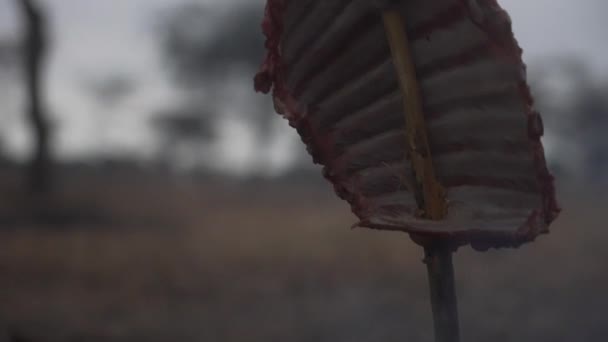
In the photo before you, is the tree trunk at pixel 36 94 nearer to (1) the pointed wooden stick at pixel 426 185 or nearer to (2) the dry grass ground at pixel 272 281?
(2) the dry grass ground at pixel 272 281

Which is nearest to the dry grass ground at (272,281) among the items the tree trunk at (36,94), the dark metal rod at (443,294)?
the tree trunk at (36,94)

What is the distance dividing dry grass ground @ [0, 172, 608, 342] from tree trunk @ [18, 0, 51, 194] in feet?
1.30

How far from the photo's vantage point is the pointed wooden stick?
1.29m

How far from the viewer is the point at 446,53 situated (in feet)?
4.34

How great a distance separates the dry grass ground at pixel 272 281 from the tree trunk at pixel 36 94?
1.30ft

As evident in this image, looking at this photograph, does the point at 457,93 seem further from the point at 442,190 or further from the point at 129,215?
the point at 129,215

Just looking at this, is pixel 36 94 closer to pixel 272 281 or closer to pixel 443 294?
pixel 272 281

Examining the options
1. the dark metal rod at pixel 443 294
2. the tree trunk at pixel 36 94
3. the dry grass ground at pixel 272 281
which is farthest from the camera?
the tree trunk at pixel 36 94

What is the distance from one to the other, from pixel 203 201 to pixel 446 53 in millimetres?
11126

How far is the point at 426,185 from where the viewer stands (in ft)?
4.43

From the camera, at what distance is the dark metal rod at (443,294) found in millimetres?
1286

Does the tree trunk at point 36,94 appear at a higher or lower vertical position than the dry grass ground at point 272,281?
higher

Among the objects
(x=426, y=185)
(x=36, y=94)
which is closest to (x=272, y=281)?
(x=426, y=185)

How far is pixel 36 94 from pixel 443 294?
8.57 meters
